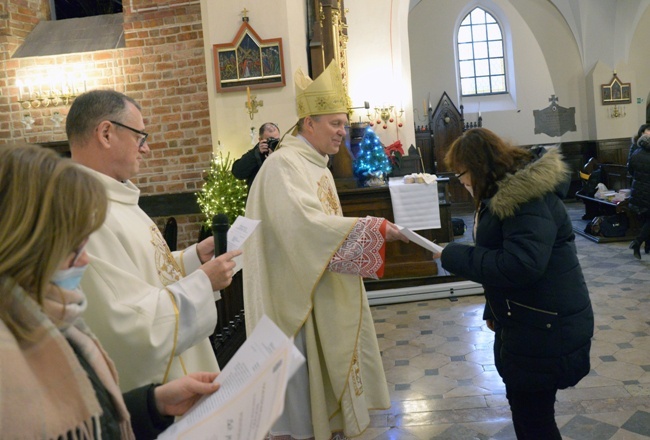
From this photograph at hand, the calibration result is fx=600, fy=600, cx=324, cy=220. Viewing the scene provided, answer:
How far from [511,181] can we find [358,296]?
90 cm

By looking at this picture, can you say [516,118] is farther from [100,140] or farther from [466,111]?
[100,140]

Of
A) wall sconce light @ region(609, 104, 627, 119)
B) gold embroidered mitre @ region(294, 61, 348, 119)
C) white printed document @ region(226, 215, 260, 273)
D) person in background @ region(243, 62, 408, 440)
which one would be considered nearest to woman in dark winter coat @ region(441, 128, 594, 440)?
person in background @ region(243, 62, 408, 440)

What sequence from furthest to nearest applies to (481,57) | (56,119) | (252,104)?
(481,57)
(56,119)
(252,104)

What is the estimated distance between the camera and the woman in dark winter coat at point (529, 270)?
6.98ft

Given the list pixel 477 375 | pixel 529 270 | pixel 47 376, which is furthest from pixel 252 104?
pixel 47 376

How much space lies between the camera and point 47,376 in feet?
3.14

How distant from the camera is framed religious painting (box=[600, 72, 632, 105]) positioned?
50.4ft

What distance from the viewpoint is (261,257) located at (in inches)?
106

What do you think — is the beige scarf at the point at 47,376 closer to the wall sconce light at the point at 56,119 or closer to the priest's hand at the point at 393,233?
the priest's hand at the point at 393,233

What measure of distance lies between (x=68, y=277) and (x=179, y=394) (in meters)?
0.42

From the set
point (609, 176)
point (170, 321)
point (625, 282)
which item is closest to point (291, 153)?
point (170, 321)

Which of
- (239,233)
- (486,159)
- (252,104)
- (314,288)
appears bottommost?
(314,288)

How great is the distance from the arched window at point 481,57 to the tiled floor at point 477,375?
1110cm

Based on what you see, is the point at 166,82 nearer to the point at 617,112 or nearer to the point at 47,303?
the point at 47,303
